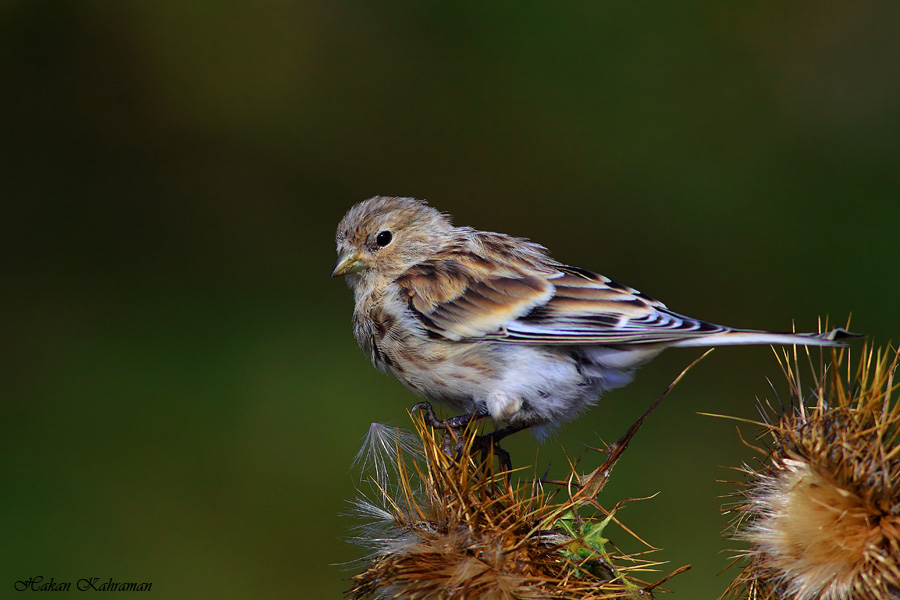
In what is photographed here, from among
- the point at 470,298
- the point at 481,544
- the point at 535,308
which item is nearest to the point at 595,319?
the point at 535,308

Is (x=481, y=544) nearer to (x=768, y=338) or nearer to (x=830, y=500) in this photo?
(x=830, y=500)

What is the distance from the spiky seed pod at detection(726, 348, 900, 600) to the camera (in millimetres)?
1624

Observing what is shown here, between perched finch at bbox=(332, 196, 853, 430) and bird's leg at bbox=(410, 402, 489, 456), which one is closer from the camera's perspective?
bird's leg at bbox=(410, 402, 489, 456)

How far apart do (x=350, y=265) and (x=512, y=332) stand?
87 cm

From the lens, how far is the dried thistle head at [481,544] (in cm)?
182

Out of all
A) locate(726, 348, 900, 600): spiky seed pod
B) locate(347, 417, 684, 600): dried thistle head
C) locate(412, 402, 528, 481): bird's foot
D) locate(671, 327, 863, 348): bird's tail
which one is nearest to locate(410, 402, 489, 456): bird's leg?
locate(412, 402, 528, 481): bird's foot

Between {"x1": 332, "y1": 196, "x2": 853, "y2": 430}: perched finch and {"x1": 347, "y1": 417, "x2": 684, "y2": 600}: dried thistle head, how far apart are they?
601 millimetres

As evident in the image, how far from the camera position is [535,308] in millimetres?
2762

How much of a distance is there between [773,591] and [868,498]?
29 centimetres

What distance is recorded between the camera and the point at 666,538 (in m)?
4.84

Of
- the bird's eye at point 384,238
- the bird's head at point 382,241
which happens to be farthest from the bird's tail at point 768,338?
the bird's eye at point 384,238

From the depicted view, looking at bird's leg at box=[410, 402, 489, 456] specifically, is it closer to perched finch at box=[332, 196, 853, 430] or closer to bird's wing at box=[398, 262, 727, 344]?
perched finch at box=[332, 196, 853, 430]

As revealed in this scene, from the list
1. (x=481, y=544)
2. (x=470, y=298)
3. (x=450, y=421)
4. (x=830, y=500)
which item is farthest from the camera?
(x=470, y=298)

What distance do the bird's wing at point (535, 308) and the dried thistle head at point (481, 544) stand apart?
68 cm
